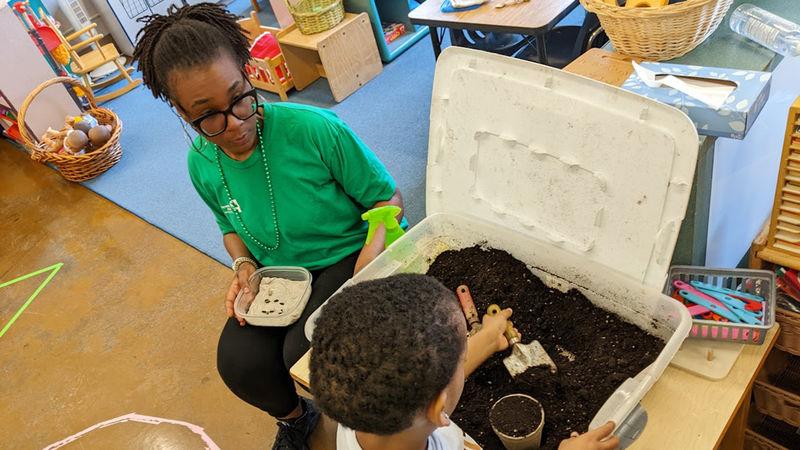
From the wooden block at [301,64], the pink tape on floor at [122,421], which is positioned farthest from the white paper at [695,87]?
the wooden block at [301,64]

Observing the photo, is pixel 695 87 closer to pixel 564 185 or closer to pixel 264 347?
pixel 564 185

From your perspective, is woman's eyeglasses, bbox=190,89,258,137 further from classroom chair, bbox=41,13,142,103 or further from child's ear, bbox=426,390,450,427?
classroom chair, bbox=41,13,142,103

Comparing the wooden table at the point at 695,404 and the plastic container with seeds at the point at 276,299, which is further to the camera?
the plastic container with seeds at the point at 276,299

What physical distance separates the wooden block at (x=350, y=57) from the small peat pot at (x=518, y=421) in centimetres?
230

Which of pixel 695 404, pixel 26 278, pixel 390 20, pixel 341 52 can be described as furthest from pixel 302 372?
pixel 390 20

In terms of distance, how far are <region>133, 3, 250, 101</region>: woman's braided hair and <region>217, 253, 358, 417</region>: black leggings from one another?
0.49 metres

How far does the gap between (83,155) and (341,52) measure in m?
1.35

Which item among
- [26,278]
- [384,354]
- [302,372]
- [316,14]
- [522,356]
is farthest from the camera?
[316,14]

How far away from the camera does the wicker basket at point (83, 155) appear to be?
297 centimetres

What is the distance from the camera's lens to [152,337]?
2191 mm

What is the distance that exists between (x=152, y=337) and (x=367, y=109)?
1.39 meters

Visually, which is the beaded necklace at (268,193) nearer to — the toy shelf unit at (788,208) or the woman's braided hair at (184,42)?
the woman's braided hair at (184,42)

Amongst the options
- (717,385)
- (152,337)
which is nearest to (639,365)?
(717,385)

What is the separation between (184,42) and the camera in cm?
112
